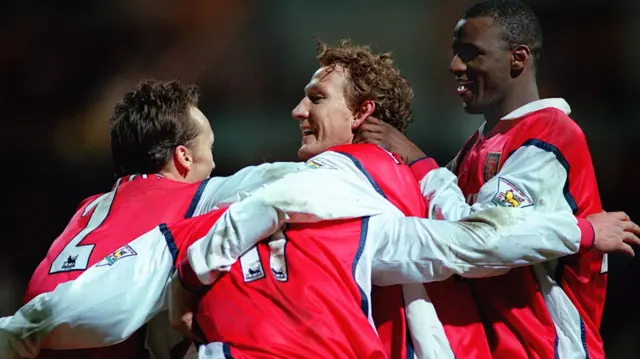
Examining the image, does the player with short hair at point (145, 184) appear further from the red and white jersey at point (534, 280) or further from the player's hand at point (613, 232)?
the player's hand at point (613, 232)

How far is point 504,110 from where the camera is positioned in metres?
2.77

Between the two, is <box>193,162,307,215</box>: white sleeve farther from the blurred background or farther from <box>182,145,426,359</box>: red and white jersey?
the blurred background

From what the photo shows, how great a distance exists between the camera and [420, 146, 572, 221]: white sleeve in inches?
92.6

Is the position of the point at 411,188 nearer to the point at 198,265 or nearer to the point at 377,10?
the point at 198,265

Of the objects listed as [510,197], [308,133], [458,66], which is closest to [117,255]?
[308,133]

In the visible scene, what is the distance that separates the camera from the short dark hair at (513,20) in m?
2.80

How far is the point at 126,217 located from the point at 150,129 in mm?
338

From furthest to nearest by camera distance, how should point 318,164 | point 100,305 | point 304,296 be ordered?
point 318,164, point 100,305, point 304,296

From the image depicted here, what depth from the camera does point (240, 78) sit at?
4059mm

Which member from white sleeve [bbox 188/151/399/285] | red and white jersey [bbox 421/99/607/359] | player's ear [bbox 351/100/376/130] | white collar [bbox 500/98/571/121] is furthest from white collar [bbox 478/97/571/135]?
white sleeve [bbox 188/151/399/285]

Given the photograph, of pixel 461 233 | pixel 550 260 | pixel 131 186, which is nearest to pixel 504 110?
pixel 550 260

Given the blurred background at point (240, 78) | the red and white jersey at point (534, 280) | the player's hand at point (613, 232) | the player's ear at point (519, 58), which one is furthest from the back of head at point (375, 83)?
→ the blurred background at point (240, 78)

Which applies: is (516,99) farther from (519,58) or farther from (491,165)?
(491,165)

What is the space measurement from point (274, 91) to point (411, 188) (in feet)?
5.92
